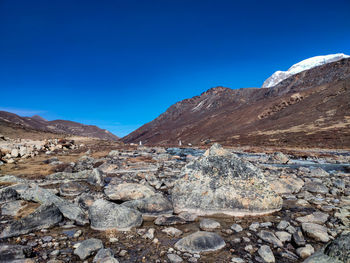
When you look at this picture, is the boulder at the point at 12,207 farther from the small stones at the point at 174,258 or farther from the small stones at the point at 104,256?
the small stones at the point at 174,258

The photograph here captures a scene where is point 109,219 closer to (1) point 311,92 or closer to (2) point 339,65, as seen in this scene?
(1) point 311,92

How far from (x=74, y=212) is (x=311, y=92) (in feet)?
505

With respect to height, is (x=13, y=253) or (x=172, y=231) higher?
(x=13, y=253)

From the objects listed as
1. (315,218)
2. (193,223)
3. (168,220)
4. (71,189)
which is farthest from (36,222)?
(315,218)

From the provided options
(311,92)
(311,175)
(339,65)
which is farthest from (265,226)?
(339,65)

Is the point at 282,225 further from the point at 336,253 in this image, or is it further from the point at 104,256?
the point at 104,256

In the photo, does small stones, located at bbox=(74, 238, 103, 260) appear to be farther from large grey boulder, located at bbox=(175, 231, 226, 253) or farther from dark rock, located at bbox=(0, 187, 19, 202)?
dark rock, located at bbox=(0, 187, 19, 202)

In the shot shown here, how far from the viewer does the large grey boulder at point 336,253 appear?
14.6 ft

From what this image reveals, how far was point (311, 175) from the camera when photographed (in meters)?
18.2

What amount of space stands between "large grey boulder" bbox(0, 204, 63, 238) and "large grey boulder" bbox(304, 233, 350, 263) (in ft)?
27.1

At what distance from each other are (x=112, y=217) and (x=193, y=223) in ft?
10.1

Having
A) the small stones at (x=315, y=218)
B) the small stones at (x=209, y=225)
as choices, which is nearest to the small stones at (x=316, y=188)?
the small stones at (x=315, y=218)

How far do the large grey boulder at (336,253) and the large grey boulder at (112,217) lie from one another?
5.55 m

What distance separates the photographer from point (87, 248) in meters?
6.07
